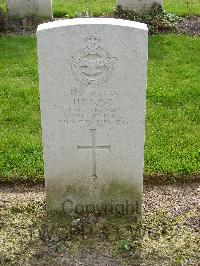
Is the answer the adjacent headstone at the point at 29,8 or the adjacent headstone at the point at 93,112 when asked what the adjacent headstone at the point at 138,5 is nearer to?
the adjacent headstone at the point at 29,8

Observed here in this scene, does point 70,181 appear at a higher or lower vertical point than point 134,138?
lower

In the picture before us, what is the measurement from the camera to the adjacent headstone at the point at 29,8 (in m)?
11.1

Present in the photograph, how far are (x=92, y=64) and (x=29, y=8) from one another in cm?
667

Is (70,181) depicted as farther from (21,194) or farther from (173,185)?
(173,185)

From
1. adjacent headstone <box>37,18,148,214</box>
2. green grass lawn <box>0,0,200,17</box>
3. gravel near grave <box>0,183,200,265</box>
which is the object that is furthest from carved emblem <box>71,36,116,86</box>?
green grass lawn <box>0,0,200,17</box>

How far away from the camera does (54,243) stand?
514 centimetres

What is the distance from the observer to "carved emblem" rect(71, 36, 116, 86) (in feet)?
15.9

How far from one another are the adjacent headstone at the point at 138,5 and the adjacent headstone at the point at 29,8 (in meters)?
1.44

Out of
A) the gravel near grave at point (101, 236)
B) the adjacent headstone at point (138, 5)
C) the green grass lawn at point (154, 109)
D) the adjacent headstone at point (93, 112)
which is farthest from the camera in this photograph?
the adjacent headstone at point (138, 5)

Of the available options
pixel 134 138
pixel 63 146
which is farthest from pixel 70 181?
pixel 134 138

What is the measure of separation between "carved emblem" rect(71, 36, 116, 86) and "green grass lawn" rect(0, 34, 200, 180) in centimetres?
166

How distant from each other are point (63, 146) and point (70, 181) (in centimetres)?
39

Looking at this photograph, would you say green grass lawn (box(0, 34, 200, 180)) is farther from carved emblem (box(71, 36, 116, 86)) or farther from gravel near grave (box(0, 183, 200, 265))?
carved emblem (box(71, 36, 116, 86))

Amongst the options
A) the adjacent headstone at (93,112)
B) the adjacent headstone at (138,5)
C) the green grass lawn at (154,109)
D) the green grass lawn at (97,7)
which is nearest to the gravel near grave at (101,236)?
the adjacent headstone at (93,112)
